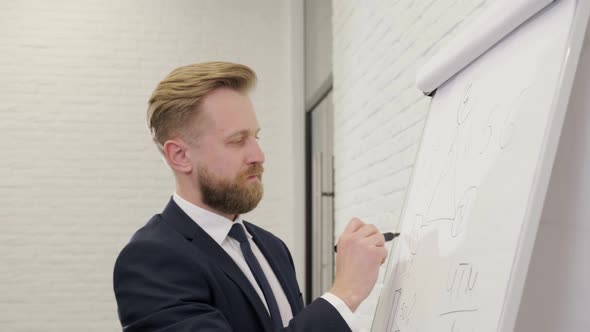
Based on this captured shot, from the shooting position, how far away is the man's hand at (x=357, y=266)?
1.26 meters

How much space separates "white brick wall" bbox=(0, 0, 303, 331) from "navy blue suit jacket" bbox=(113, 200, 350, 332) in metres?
3.70

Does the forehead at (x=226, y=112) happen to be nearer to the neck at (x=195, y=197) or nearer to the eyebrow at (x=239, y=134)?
the eyebrow at (x=239, y=134)

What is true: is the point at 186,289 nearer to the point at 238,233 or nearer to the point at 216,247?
the point at 216,247

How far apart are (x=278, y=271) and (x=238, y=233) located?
140 mm

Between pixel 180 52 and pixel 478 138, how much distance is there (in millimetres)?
4388

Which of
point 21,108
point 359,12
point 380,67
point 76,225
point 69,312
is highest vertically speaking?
point 359,12

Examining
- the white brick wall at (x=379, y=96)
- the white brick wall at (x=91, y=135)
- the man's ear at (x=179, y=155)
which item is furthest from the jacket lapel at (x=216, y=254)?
the white brick wall at (x=91, y=135)

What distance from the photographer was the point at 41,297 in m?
4.96

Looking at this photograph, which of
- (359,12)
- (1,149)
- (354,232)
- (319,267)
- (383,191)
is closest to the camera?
(354,232)

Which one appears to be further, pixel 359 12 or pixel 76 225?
pixel 76 225

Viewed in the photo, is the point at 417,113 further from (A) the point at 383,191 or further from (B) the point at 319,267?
(B) the point at 319,267

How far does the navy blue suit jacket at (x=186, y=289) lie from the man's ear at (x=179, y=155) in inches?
4.5

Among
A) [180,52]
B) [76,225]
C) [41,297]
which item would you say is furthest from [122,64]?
[41,297]

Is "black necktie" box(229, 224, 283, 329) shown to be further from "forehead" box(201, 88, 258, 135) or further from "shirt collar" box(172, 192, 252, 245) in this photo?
"forehead" box(201, 88, 258, 135)
